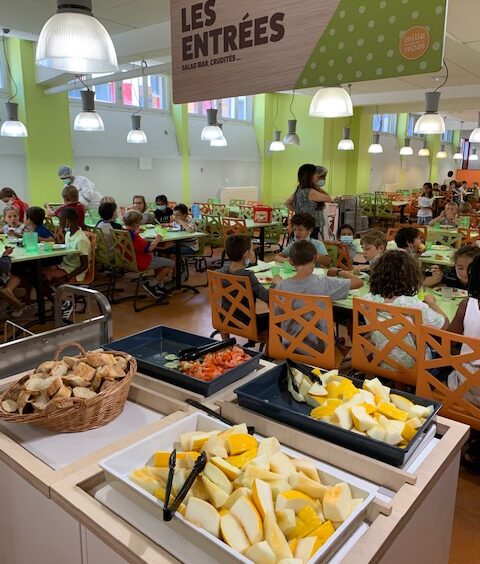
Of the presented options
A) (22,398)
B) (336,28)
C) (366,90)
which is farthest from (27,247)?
(366,90)

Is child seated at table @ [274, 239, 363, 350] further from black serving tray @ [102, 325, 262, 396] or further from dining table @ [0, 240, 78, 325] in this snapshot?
dining table @ [0, 240, 78, 325]

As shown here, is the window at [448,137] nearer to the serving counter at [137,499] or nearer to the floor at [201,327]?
the floor at [201,327]

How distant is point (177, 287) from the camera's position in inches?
228

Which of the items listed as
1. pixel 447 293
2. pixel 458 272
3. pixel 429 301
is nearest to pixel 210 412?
pixel 429 301

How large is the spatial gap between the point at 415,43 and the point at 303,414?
1163 millimetres

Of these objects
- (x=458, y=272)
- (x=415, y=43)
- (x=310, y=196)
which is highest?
(x=415, y=43)

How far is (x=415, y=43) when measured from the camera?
4.82ft

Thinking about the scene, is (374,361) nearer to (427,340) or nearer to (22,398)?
(427,340)

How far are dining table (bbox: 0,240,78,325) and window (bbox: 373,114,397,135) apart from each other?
12320 millimetres

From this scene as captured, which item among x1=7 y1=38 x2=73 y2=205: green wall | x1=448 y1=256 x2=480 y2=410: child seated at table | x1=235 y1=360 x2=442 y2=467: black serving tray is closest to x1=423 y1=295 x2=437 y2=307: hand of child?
x1=448 y1=256 x2=480 y2=410: child seated at table

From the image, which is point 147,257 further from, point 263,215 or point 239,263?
point 263,215

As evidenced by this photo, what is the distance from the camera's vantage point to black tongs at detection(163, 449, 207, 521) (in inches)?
38.4

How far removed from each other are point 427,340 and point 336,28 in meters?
1.29

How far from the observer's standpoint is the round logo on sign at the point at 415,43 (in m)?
1.45
